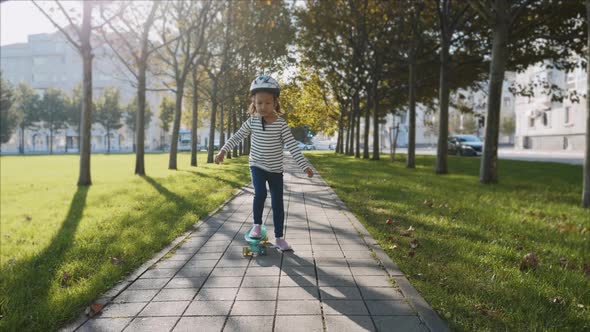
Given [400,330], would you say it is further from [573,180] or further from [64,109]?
[64,109]

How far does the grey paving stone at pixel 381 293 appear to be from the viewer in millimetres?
3691

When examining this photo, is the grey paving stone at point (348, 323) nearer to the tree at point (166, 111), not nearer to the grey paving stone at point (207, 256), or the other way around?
the grey paving stone at point (207, 256)

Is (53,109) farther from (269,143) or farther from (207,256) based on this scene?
(269,143)

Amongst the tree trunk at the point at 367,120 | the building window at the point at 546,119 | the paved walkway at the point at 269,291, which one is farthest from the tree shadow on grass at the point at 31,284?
the building window at the point at 546,119

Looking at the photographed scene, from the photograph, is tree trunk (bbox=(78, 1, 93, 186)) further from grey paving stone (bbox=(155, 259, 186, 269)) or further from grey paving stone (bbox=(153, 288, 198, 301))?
grey paving stone (bbox=(153, 288, 198, 301))

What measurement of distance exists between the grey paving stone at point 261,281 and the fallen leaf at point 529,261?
2.60 m

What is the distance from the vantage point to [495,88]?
12.7 m

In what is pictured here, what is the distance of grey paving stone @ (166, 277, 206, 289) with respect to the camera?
161 inches

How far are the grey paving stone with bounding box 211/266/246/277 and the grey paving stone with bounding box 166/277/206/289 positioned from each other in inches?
7.6

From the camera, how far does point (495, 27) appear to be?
12586mm

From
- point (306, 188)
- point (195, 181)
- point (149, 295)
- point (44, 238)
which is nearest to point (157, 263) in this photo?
point (149, 295)

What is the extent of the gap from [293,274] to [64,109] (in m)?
70.4

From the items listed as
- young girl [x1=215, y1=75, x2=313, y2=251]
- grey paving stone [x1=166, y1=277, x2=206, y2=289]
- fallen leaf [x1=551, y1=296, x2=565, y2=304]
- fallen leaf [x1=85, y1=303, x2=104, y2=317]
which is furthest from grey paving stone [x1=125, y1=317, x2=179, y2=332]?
fallen leaf [x1=551, y1=296, x2=565, y2=304]

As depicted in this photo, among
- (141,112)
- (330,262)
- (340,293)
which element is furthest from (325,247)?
(141,112)
